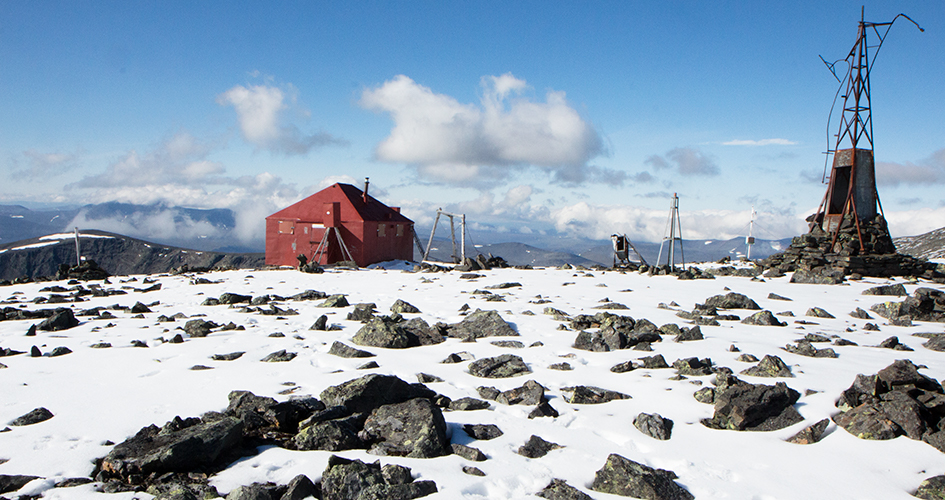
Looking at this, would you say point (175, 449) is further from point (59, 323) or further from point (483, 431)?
point (59, 323)

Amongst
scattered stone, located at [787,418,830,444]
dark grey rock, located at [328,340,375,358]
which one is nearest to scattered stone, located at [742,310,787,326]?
scattered stone, located at [787,418,830,444]

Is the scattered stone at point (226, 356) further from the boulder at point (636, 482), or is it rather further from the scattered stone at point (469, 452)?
the boulder at point (636, 482)

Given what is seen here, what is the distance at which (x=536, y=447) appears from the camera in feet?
18.0

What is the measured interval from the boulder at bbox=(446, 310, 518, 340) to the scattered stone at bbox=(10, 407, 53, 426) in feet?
21.0

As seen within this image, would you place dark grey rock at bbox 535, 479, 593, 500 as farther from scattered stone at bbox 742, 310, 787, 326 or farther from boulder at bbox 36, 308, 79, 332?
boulder at bbox 36, 308, 79, 332

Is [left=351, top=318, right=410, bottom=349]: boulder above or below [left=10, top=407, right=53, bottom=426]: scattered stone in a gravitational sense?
above

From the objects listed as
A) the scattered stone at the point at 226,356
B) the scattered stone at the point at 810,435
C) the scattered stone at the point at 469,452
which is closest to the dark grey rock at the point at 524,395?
the scattered stone at the point at 469,452

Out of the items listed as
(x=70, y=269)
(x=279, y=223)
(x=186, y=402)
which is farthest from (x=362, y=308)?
(x=279, y=223)

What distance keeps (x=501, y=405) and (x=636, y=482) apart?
2.29 metres

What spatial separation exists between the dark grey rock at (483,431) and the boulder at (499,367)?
82.5 inches

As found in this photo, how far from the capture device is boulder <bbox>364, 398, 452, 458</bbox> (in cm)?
530

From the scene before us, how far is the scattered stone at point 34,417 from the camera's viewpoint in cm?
590

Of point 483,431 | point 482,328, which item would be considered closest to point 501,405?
point 483,431

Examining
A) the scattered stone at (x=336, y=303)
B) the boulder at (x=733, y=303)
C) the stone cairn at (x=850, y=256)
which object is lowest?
the boulder at (x=733, y=303)
